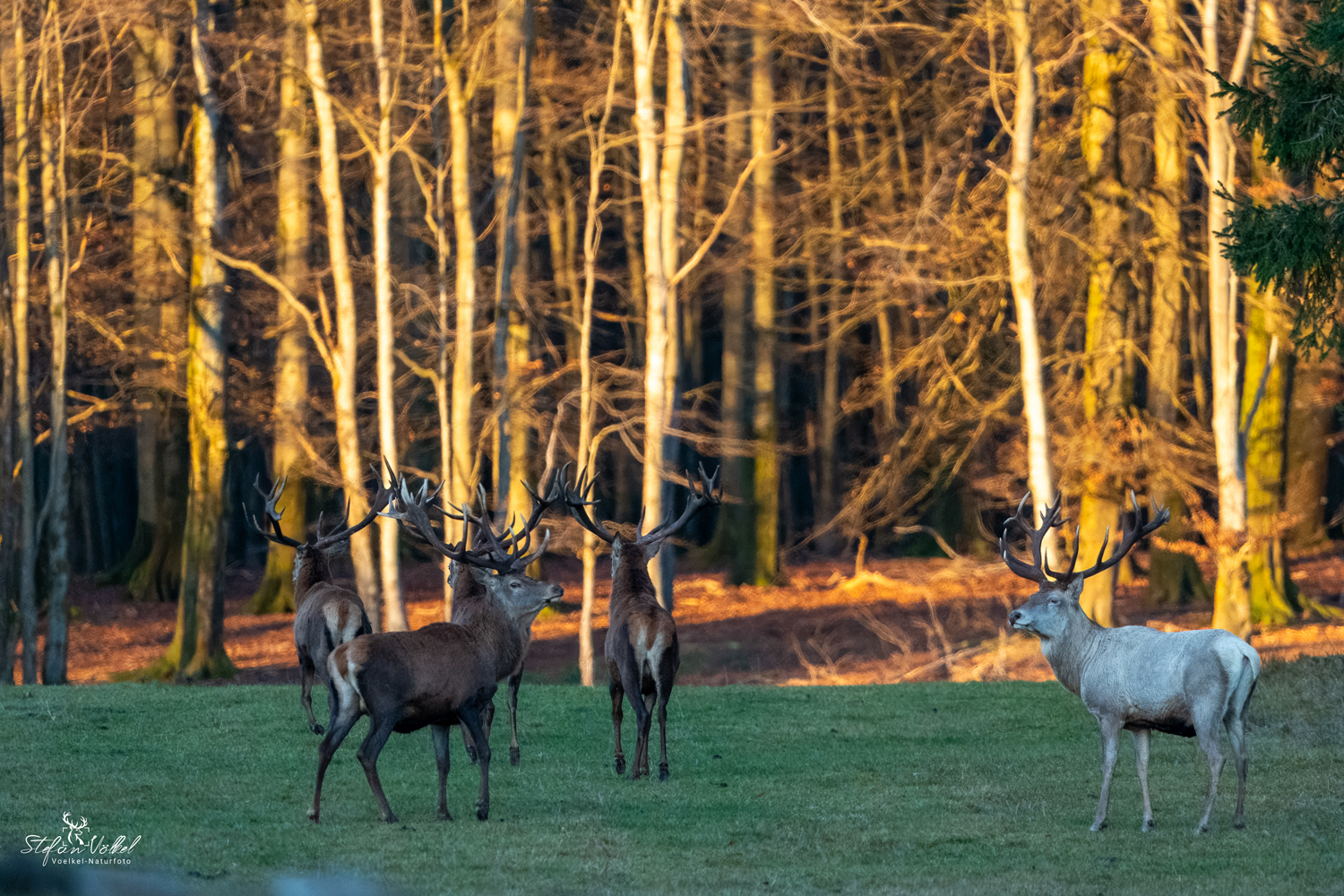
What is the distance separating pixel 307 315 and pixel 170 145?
739 cm

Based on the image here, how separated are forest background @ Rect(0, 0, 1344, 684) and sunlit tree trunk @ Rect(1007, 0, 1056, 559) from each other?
1.8 inches

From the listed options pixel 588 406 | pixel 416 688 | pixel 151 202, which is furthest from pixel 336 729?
pixel 151 202

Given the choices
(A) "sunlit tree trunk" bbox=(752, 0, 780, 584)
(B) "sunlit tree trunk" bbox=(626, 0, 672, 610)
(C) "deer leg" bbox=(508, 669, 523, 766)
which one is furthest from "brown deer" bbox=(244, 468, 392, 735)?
(A) "sunlit tree trunk" bbox=(752, 0, 780, 584)

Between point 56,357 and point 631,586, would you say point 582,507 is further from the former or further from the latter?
point 56,357

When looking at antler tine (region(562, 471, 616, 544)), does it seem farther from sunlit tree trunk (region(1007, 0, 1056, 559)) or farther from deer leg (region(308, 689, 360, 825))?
sunlit tree trunk (region(1007, 0, 1056, 559))

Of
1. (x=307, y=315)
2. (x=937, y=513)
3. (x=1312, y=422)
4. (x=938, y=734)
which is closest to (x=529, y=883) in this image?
(x=938, y=734)

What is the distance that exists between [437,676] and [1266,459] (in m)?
17.5

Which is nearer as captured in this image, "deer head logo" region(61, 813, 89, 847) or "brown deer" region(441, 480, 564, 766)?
"deer head logo" region(61, 813, 89, 847)

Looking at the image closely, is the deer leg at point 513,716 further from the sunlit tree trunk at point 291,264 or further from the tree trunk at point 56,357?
the sunlit tree trunk at point 291,264

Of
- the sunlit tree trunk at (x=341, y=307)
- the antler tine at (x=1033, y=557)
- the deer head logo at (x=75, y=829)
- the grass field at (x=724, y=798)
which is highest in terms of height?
the sunlit tree trunk at (x=341, y=307)

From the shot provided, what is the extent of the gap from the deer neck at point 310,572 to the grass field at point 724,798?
1.13m

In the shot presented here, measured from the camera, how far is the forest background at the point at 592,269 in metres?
18.8

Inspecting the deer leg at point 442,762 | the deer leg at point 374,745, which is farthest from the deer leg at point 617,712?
the deer leg at point 374,745

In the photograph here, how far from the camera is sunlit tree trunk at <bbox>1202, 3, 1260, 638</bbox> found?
1794 centimetres
